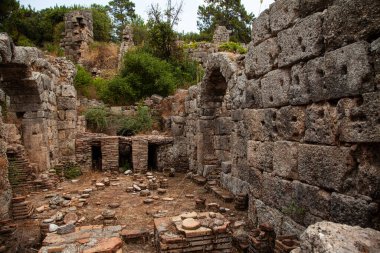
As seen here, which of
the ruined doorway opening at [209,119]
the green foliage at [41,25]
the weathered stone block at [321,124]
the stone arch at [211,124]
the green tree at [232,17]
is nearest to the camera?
the weathered stone block at [321,124]

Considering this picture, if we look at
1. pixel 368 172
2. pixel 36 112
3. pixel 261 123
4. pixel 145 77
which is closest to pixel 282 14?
pixel 261 123

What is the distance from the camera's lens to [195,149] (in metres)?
10.1

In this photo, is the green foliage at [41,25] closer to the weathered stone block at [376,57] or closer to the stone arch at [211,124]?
the stone arch at [211,124]

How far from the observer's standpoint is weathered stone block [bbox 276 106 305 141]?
3.58 meters

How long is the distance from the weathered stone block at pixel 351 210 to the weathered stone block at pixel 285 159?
0.67m

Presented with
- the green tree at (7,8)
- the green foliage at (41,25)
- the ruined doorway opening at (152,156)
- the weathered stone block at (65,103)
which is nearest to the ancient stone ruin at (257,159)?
the weathered stone block at (65,103)

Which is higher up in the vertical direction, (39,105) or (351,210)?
(39,105)

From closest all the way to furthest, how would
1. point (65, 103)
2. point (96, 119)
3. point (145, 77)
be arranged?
1. point (65, 103)
2. point (96, 119)
3. point (145, 77)

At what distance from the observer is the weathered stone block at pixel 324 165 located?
295cm

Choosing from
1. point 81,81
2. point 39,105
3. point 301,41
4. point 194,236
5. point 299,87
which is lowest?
point 194,236

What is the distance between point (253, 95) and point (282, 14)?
4.09 ft

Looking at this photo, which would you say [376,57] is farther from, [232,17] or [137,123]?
[232,17]

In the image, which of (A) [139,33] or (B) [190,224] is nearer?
(B) [190,224]

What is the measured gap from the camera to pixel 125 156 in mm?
11672
